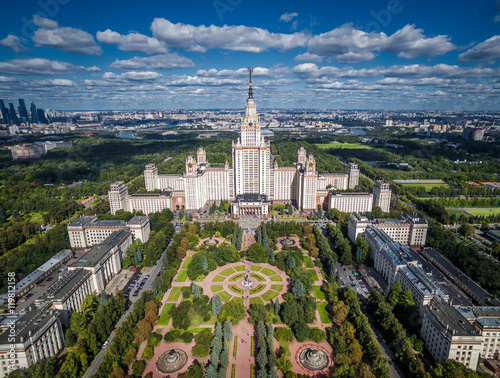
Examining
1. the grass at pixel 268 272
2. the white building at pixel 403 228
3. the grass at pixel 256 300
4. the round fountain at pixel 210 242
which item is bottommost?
the grass at pixel 268 272

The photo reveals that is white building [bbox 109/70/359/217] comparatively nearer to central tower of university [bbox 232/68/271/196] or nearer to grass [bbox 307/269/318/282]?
central tower of university [bbox 232/68/271/196]

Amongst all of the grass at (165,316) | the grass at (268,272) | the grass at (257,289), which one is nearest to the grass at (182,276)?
the grass at (165,316)

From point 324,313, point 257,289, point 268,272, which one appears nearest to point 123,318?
point 257,289

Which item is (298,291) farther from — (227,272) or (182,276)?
(182,276)

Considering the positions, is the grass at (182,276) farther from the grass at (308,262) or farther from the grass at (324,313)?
the grass at (324,313)

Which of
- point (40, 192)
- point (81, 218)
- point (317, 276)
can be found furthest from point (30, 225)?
point (317, 276)

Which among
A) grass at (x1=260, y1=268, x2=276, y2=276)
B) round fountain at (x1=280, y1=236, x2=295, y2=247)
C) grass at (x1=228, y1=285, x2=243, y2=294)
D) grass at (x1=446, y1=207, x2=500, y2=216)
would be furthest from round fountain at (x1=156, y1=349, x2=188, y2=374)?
grass at (x1=446, y1=207, x2=500, y2=216)
